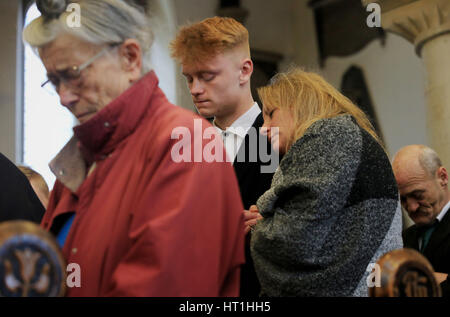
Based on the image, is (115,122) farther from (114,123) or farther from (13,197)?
(13,197)

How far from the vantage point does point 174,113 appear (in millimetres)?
2088

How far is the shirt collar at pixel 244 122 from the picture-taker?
3.29 meters

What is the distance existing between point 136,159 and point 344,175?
817 mm

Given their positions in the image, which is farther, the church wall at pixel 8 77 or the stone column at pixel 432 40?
the church wall at pixel 8 77

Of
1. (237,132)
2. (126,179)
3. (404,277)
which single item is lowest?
(404,277)

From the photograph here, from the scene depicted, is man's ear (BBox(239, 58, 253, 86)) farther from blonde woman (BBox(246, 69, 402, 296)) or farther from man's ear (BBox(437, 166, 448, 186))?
man's ear (BBox(437, 166, 448, 186))

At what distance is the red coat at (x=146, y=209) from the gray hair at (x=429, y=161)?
2.45m

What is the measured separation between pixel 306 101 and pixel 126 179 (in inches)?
43.1

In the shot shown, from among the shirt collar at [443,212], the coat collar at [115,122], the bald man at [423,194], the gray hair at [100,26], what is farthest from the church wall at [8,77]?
the coat collar at [115,122]

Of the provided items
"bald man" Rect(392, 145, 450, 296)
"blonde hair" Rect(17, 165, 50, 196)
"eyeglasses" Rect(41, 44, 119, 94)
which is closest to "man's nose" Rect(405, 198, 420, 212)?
"bald man" Rect(392, 145, 450, 296)

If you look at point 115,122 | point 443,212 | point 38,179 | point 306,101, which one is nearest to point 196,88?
point 306,101

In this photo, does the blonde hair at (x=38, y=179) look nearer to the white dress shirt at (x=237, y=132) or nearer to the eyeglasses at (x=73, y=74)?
the white dress shirt at (x=237, y=132)

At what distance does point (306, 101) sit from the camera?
2.87 metres

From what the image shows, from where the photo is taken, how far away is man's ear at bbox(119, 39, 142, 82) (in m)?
2.14
